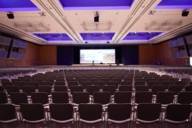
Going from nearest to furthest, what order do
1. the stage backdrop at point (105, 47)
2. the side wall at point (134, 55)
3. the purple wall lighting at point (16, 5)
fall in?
the purple wall lighting at point (16, 5), the side wall at point (134, 55), the stage backdrop at point (105, 47)

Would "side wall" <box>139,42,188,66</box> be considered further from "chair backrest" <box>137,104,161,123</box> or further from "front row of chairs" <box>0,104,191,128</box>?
"chair backrest" <box>137,104,161,123</box>

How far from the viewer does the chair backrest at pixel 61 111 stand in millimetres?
4758

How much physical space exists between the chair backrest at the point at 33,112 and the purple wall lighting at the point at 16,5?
8234mm

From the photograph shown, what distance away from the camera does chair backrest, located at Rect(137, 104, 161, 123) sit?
4.75 metres

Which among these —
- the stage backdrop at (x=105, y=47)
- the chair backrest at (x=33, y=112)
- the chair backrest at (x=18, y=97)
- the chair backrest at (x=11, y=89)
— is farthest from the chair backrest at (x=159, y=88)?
the stage backdrop at (x=105, y=47)

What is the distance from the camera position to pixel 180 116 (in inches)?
188

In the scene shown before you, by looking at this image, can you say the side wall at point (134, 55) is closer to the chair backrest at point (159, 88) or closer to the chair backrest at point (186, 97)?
the chair backrest at point (159, 88)

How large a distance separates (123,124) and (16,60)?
70.0 ft

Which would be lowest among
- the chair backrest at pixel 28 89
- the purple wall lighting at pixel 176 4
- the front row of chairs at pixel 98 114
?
the front row of chairs at pixel 98 114

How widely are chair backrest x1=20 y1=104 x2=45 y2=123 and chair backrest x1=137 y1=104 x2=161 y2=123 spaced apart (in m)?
1.86

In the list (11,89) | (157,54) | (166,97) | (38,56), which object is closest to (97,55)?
(38,56)

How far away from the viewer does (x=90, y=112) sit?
4785 mm

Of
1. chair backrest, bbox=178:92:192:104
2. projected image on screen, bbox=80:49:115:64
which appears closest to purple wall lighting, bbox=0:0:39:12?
chair backrest, bbox=178:92:192:104

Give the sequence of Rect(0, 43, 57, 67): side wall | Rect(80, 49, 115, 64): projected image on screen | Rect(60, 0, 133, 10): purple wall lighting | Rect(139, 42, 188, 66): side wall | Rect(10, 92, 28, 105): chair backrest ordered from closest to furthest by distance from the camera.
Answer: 1. Rect(10, 92, 28, 105): chair backrest
2. Rect(60, 0, 133, 10): purple wall lighting
3. Rect(0, 43, 57, 67): side wall
4. Rect(139, 42, 188, 66): side wall
5. Rect(80, 49, 115, 64): projected image on screen
